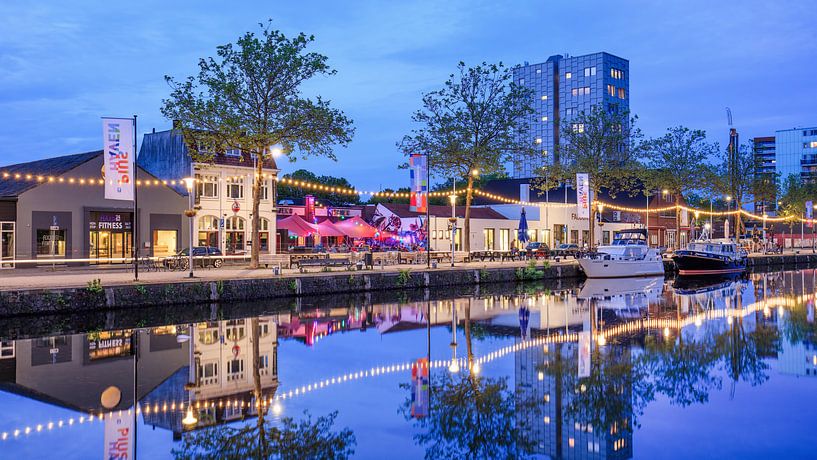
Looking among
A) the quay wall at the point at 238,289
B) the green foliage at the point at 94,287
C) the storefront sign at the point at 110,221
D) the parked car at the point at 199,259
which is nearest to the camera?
the quay wall at the point at 238,289

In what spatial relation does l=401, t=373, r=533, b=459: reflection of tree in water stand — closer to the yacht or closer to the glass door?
the yacht

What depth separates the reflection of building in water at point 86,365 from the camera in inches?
512

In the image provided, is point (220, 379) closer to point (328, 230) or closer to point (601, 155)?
point (328, 230)

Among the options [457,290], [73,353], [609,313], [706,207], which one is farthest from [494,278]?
[706,207]

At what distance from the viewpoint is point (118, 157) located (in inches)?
1040

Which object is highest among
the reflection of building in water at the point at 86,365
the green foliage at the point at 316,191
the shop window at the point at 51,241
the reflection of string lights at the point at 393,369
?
the green foliage at the point at 316,191

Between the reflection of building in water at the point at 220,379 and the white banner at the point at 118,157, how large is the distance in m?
8.20

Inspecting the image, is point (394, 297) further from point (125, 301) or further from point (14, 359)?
point (14, 359)

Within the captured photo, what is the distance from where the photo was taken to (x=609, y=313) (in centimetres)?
2586

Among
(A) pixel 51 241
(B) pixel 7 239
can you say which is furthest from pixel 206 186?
(B) pixel 7 239

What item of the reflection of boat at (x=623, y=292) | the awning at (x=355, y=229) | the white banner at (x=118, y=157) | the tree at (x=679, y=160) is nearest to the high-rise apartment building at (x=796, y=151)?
the tree at (x=679, y=160)

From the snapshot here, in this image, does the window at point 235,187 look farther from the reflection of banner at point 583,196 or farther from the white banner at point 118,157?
the reflection of banner at point 583,196

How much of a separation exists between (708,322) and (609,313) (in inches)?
133

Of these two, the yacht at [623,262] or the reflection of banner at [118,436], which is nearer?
the reflection of banner at [118,436]
